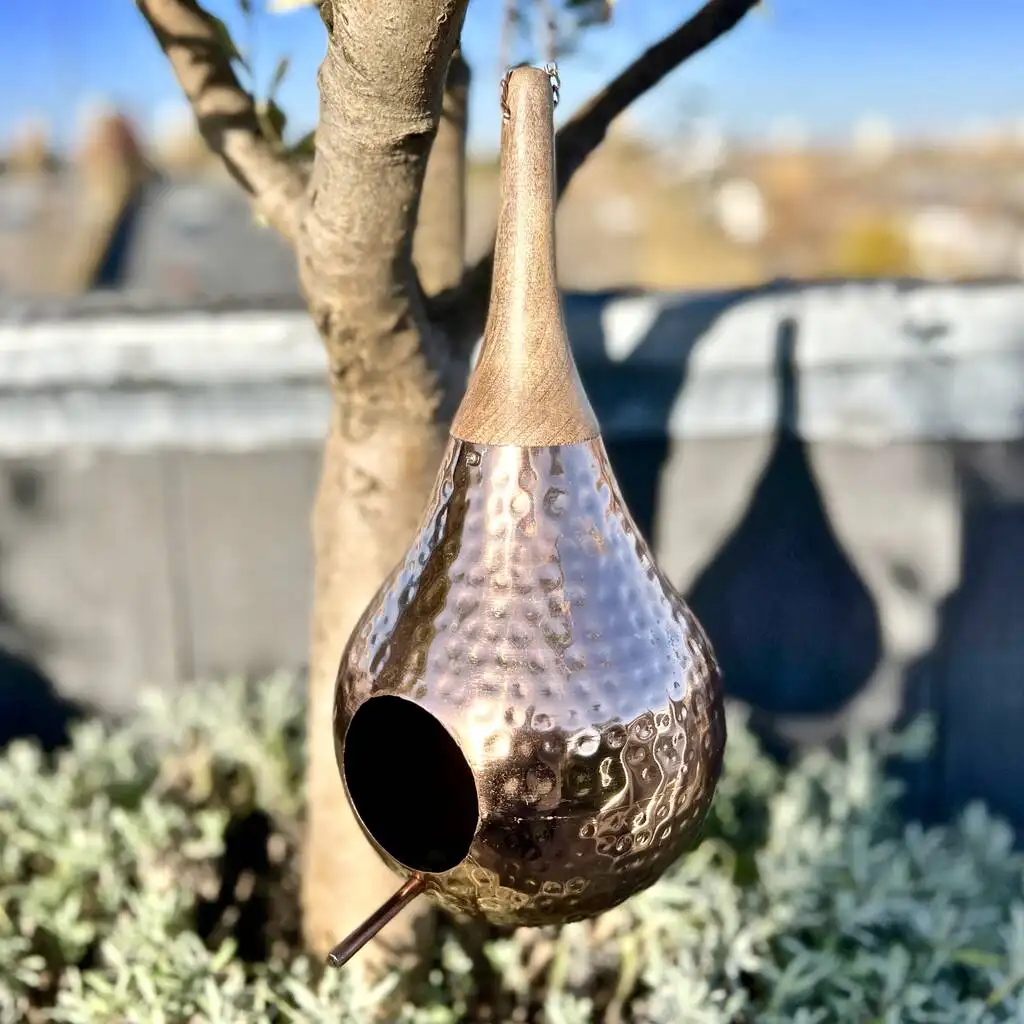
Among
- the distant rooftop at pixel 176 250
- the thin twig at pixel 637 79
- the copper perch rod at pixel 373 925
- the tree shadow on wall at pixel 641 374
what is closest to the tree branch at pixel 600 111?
the thin twig at pixel 637 79

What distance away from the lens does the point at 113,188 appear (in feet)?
16.3

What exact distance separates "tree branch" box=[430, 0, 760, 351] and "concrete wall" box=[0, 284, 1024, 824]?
1.52 feet

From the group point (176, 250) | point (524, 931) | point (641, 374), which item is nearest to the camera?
point (524, 931)

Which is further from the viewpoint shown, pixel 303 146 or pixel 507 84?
pixel 303 146

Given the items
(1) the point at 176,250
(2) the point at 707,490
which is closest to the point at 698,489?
(2) the point at 707,490

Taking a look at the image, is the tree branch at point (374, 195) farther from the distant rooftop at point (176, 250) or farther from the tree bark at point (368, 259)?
the distant rooftop at point (176, 250)

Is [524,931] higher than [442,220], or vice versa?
[442,220]

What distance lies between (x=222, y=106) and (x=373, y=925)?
79 centimetres

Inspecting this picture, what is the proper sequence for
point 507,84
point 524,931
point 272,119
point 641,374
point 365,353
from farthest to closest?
point 641,374 < point 524,931 < point 272,119 < point 365,353 < point 507,84

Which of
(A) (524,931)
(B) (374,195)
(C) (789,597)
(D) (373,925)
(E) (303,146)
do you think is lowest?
(A) (524,931)

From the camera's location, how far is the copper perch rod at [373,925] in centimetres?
78

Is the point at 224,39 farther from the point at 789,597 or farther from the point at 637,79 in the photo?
the point at 789,597

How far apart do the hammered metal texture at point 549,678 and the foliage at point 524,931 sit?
0.43 meters

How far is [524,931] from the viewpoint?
1.29 meters
